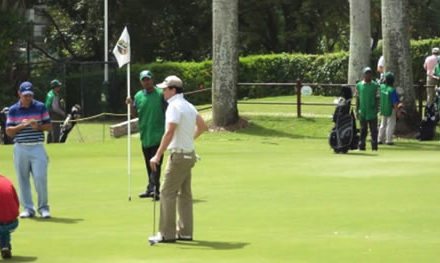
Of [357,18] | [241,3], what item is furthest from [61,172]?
[241,3]

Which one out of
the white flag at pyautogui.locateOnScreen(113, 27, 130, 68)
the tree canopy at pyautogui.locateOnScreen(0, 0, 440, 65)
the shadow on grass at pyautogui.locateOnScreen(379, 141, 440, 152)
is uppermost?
the tree canopy at pyautogui.locateOnScreen(0, 0, 440, 65)

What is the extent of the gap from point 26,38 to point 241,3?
11798mm

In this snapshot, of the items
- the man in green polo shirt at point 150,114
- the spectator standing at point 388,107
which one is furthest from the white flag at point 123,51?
the spectator standing at point 388,107

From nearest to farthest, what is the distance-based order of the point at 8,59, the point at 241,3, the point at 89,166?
A: the point at 89,166, the point at 8,59, the point at 241,3

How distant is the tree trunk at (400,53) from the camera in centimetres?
2998

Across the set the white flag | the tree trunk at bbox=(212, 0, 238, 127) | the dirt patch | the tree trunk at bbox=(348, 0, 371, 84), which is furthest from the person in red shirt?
the tree trunk at bbox=(348, 0, 371, 84)

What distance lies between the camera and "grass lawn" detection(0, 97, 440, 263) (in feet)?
40.0

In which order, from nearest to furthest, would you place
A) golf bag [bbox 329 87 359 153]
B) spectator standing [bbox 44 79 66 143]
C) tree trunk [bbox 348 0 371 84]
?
golf bag [bbox 329 87 359 153], spectator standing [bbox 44 79 66 143], tree trunk [bbox 348 0 371 84]

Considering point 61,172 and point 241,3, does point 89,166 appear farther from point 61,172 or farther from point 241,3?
point 241,3

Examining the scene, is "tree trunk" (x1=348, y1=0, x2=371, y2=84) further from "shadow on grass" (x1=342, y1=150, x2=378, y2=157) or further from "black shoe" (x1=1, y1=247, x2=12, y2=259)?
"black shoe" (x1=1, y1=247, x2=12, y2=259)

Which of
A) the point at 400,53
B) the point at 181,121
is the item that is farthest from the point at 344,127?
the point at 181,121

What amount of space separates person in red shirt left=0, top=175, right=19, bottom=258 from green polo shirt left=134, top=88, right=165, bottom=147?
5044mm

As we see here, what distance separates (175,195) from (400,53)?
18.3m

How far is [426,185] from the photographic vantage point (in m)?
18.4
